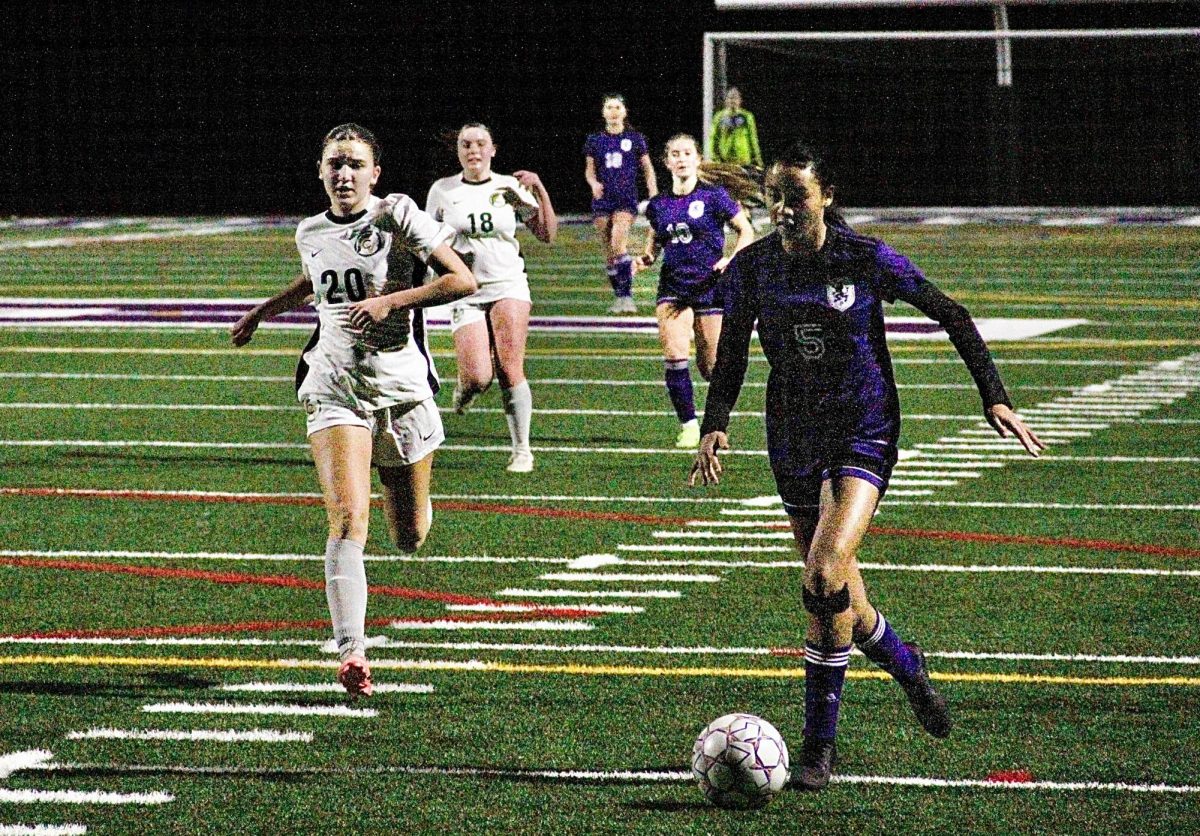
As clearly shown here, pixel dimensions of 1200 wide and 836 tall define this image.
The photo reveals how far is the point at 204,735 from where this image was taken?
696 centimetres

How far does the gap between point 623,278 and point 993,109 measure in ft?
49.6

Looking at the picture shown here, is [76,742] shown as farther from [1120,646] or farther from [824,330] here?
[1120,646]

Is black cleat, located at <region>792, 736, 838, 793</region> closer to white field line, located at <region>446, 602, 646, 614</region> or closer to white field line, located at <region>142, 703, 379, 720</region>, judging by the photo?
white field line, located at <region>142, 703, 379, 720</region>

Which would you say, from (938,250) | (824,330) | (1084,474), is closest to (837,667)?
(824,330)

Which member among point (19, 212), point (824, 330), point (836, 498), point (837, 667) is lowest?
point (19, 212)

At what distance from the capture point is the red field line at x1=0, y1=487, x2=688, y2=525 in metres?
11.4

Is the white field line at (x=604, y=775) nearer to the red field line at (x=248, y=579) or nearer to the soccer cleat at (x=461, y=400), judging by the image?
the red field line at (x=248, y=579)

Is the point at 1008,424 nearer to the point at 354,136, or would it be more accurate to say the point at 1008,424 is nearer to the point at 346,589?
the point at 346,589

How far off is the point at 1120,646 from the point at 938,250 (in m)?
22.4

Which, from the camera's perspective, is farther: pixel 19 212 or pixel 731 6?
pixel 19 212

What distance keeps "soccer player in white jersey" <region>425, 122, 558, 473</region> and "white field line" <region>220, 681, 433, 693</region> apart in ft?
17.9

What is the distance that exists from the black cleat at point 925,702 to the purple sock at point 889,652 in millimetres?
24

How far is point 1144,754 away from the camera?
6.70 meters

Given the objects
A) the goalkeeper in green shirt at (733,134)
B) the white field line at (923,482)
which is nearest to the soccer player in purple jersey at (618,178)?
the goalkeeper in green shirt at (733,134)
